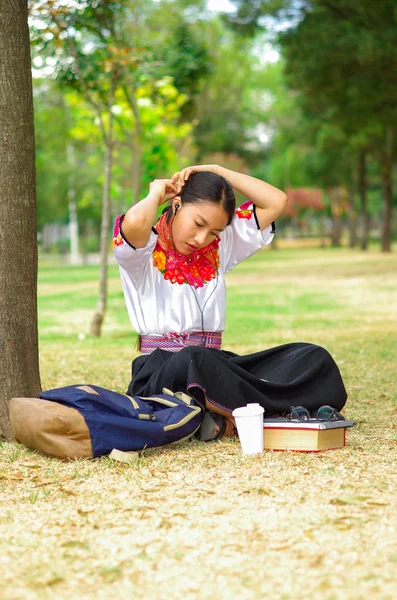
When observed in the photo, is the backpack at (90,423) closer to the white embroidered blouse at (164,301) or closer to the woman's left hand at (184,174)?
the white embroidered blouse at (164,301)

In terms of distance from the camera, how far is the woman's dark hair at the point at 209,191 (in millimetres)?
4062

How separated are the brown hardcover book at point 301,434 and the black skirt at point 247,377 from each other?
167 mm

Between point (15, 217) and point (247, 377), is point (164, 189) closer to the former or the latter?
point (15, 217)

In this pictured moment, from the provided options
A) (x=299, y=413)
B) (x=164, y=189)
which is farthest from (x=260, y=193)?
(x=299, y=413)

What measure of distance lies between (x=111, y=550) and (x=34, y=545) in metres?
0.26

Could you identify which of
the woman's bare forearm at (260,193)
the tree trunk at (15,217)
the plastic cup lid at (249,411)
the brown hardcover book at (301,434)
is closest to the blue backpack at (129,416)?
the plastic cup lid at (249,411)

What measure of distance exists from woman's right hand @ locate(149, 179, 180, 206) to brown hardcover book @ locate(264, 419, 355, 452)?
45.4 inches

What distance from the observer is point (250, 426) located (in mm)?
3740

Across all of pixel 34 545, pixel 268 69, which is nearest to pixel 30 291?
pixel 34 545

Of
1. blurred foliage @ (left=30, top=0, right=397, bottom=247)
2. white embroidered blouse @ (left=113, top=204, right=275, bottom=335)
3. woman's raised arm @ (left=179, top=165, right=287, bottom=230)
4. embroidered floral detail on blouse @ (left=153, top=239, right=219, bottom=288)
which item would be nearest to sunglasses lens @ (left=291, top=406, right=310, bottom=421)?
white embroidered blouse @ (left=113, top=204, right=275, bottom=335)

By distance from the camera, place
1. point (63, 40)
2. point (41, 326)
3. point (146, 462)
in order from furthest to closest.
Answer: point (41, 326)
point (63, 40)
point (146, 462)

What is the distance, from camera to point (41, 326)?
1177cm

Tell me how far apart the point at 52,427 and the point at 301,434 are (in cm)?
109

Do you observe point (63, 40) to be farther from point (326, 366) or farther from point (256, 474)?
point (256, 474)
